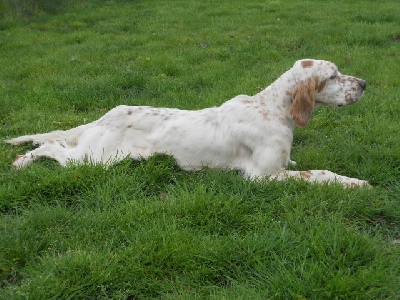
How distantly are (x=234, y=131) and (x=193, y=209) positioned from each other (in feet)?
4.21

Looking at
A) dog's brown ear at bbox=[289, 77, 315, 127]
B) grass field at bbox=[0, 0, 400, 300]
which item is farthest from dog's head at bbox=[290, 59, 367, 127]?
grass field at bbox=[0, 0, 400, 300]

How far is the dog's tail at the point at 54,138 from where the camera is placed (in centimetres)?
563

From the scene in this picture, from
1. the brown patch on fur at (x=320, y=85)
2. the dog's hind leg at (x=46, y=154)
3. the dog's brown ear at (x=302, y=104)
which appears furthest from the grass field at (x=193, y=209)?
the brown patch on fur at (x=320, y=85)

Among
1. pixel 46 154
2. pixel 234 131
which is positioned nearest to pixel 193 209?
pixel 234 131

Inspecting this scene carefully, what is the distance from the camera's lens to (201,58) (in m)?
10.0

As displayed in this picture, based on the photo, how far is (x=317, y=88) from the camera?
5.09 meters

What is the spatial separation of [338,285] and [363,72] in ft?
20.6

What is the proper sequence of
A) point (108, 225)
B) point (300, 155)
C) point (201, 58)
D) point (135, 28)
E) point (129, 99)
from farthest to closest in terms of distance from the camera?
1. point (135, 28)
2. point (201, 58)
3. point (129, 99)
4. point (300, 155)
5. point (108, 225)

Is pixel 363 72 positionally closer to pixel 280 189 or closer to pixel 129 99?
pixel 129 99

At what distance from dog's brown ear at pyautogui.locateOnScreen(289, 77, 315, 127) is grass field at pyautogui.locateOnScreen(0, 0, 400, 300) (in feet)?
2.04

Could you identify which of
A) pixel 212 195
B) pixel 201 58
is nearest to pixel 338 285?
pixel 212 195

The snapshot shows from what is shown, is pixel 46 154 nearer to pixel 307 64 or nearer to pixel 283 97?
pixel 283 97

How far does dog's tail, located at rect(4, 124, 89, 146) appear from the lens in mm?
5630

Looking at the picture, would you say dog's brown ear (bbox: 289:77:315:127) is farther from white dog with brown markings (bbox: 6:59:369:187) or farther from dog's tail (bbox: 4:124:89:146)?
dog's tail (bbox: 4:124:89:146)
